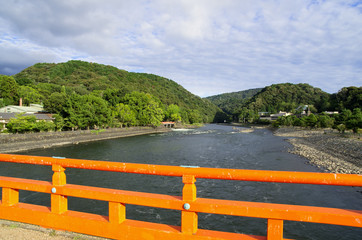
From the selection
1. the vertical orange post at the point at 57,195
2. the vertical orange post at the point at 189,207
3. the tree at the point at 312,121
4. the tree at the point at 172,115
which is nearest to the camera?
the vertical orange post at the point at 189,207

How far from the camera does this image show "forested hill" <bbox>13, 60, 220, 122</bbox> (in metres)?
86.2

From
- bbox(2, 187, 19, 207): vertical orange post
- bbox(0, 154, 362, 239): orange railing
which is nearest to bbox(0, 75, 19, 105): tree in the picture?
bbox(2, 187, 19, 207): vertical orange post

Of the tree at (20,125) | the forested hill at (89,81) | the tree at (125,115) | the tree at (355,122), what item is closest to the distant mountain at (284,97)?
the forested hill at (89,81)

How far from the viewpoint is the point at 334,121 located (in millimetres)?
68188

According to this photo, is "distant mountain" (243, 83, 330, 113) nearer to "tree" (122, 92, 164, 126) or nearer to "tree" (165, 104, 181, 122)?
"tree" (165, 104, 181, 122)

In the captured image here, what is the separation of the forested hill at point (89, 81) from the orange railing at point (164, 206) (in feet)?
272

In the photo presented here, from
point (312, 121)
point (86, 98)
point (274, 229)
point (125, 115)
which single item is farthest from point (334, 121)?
point (274, 229)

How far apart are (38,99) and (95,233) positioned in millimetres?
82830

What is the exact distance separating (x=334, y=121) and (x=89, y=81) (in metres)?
109

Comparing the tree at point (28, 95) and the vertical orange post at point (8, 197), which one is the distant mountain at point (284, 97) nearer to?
the tree at point (28, 95)

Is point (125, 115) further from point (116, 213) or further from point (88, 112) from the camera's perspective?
point (116, 213)

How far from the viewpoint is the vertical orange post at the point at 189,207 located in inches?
105

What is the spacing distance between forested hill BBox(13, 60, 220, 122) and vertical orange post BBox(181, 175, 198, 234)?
84.4m

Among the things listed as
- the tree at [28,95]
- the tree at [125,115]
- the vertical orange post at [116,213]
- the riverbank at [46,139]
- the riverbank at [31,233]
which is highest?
the tree at [28,95]
